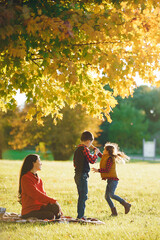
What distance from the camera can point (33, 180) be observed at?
6.17m

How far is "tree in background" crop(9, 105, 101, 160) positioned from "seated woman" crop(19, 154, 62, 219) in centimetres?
2841

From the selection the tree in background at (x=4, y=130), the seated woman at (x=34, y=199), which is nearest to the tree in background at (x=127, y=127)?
the tree in background at (x=4, y=130)

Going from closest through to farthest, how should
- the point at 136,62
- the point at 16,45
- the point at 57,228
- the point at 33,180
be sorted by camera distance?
the point at 16,45 < the point at 57,228 < the point at 33,180 < the point at 136,62

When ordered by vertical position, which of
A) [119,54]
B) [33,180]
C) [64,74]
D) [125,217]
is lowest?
[125,217]

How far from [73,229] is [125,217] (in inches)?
71.7

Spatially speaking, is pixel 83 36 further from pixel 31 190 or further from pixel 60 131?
pixel 60 131

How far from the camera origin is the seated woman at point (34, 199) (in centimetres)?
614

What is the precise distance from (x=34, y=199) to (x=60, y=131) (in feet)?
98.1

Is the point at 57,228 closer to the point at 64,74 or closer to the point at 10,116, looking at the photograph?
the point at 64,74

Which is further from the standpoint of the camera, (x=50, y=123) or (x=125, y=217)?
(x=50, y=123)

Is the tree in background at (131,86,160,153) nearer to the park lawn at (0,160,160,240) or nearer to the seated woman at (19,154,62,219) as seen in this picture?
the park lawn at (0,160,160,240)

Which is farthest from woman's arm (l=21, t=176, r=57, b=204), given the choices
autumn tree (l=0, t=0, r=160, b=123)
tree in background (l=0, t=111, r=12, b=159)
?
tree in background (l=0, t=111, r=12, b=159)

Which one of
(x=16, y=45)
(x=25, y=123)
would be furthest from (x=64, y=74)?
(x=25, y=123)

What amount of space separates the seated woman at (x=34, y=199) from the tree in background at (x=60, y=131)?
28412 millimetres
